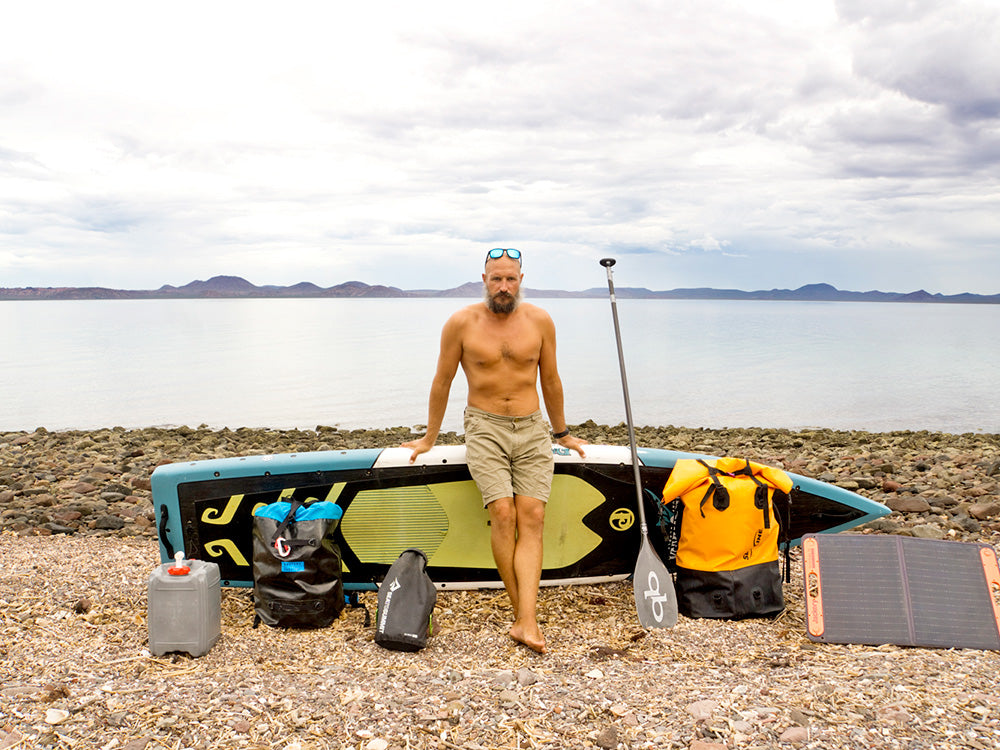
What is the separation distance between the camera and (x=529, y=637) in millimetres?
4168

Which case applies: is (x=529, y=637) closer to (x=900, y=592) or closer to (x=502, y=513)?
(x=502, y=513)

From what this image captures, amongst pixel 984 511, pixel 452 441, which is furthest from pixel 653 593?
pixel 452 441

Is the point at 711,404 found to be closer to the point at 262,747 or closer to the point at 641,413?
the point at 641,413

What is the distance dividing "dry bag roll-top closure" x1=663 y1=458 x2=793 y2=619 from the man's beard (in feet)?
4.45

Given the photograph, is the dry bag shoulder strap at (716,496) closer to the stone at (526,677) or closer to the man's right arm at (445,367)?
the stone at (526,677)

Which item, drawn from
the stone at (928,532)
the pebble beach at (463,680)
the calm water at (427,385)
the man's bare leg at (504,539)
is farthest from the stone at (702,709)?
the calm water at (427,385)

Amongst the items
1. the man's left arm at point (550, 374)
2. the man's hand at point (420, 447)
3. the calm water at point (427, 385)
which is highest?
A: the man's left arm at point (550, 374)

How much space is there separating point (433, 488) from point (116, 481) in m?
5.16

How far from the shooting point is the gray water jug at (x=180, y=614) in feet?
13.1

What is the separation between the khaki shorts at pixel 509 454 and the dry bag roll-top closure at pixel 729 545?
2.46 ft

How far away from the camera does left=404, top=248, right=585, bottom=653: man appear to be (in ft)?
14.8

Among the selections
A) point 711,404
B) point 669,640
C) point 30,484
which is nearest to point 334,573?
point 669,640

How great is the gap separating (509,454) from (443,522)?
0.79 metres

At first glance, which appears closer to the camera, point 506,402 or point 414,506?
point 506,402
